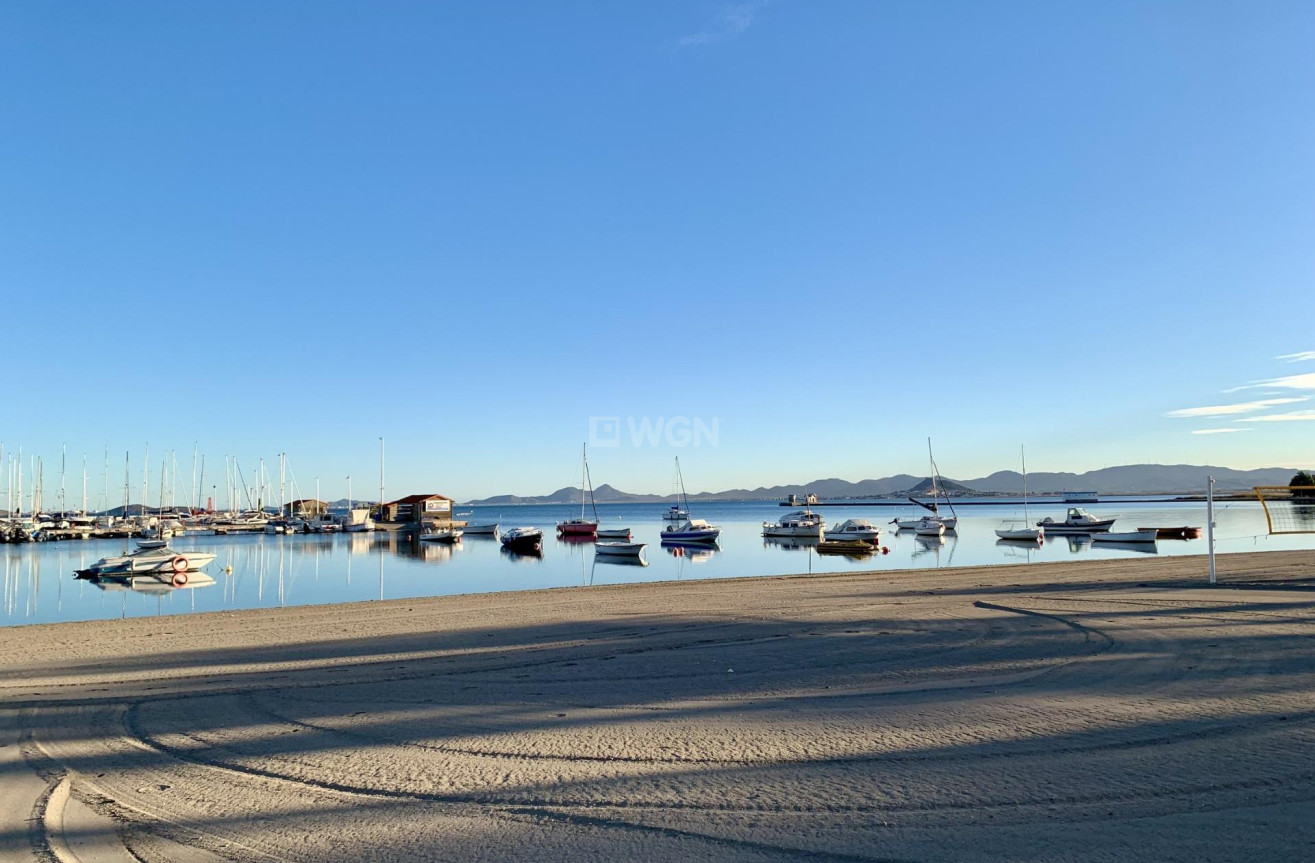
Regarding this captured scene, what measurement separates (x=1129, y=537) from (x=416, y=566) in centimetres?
4563

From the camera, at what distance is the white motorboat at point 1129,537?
51750 millimetres

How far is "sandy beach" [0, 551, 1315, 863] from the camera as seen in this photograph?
4902 millimetres

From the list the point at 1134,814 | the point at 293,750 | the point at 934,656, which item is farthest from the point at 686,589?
the point at 1134,814

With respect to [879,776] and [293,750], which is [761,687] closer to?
[879,776]

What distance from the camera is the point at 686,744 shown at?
6.94 meters

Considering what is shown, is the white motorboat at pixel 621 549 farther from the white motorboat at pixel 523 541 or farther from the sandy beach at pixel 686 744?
the sandy beach at pixel 686 744

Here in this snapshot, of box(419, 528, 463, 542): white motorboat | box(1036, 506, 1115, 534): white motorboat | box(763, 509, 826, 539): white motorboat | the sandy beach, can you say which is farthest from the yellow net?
box(419, 528, 463, 542): white motorboat

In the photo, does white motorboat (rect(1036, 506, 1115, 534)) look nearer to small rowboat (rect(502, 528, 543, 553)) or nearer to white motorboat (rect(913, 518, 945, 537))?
white motorboat (rect(913, 518, 945, 537))

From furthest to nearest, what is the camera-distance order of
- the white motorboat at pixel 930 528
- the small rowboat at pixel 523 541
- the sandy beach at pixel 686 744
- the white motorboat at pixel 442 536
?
the white motorboat at pixel 442 536
the white motorboat at pixel 930 528
the small rowboat at pixel 523 541
the sandy beach at pixel 686 744

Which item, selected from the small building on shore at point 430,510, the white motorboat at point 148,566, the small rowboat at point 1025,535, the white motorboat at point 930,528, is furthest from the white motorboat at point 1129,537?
the small building on shore at point 430,510

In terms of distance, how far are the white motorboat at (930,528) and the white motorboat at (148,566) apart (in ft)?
177

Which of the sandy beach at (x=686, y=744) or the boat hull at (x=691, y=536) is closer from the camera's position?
the sandy beach at (x=686, y=744)

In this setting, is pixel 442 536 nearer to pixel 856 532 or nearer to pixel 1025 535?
pixel 856 532

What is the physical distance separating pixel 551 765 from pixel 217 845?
2.35 metres
